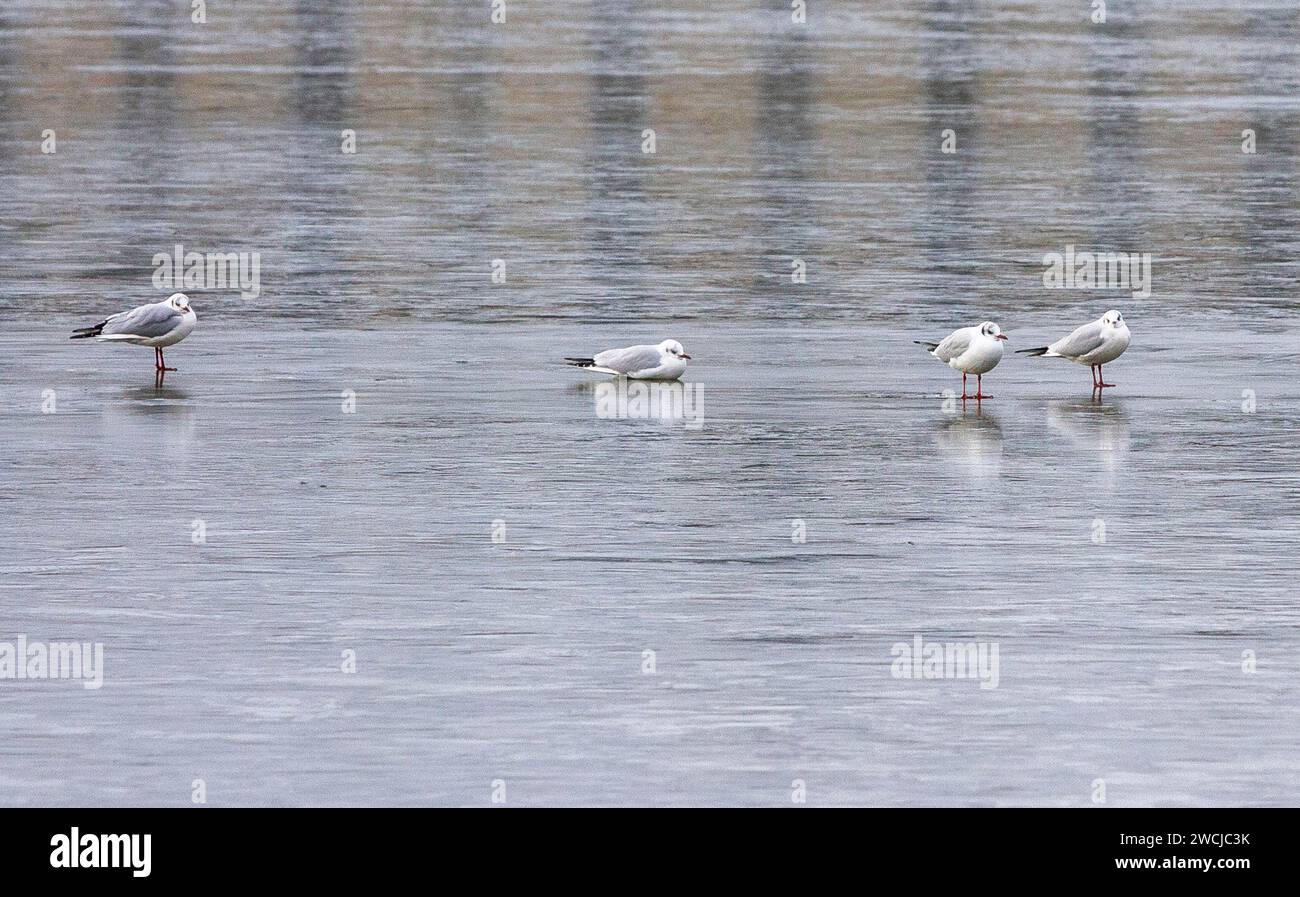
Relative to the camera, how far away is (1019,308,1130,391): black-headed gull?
16.6m

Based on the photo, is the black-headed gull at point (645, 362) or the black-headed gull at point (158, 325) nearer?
the black-headed gull at point (645, 362)

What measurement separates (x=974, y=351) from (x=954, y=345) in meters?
0.25

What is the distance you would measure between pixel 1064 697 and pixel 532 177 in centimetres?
2068

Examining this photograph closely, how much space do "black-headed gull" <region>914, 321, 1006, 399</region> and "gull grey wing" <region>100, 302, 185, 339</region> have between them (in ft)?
15.5

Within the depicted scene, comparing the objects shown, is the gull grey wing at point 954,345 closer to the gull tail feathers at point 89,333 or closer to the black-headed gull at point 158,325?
the black-headed gull at point 158,325

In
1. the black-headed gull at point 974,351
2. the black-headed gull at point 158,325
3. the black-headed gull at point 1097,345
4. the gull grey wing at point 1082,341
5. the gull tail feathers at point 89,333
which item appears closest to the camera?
the black-headed gull at point 974,351

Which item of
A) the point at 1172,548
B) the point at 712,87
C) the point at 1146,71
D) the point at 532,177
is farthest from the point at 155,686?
the point at 1146,71

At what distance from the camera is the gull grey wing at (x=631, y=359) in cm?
1672

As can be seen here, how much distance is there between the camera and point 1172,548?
12.0m

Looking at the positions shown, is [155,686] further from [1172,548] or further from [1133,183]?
[1133,183]

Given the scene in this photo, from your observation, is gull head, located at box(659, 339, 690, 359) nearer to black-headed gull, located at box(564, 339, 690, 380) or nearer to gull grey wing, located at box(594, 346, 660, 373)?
black-headed gull, located at box(564, 339, 690, 380)

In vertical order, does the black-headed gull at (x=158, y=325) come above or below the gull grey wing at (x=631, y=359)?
above

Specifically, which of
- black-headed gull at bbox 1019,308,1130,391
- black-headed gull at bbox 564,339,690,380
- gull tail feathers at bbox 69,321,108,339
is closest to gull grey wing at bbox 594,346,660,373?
black-headed gull at bbox 564,339,690,380

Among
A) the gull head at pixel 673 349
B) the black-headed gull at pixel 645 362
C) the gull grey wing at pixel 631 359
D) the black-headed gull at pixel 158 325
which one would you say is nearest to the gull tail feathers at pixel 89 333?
the black-headed gull at pixel 158 325
